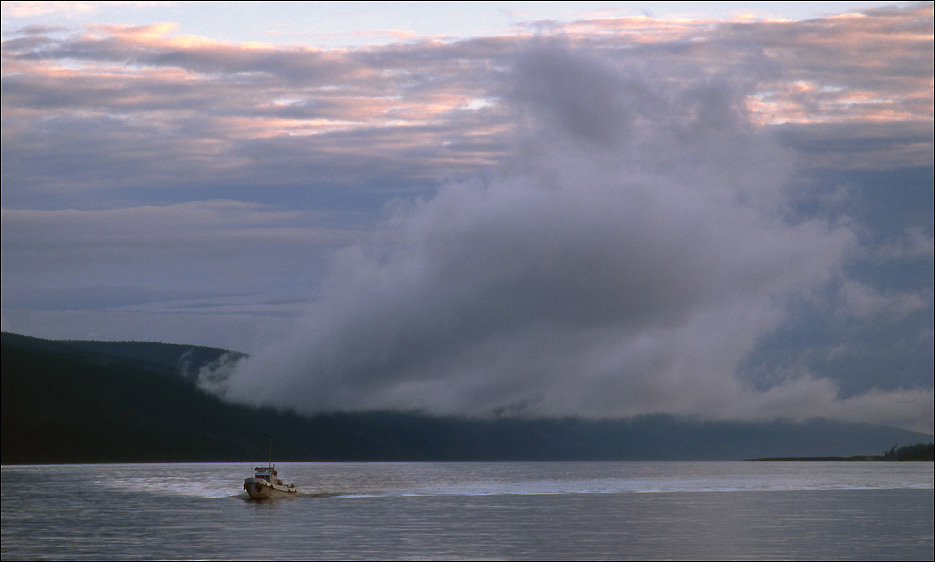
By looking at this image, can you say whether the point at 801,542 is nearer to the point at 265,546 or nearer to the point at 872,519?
the point at 872,519

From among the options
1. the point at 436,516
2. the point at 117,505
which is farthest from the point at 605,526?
the point at 117,505

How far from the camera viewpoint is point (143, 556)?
101 m

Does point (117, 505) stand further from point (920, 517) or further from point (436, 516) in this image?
point (920, 517)

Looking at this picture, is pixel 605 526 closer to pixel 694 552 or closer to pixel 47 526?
pixel 694 552

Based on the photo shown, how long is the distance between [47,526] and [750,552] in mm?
85587

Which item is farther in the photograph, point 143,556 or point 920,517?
point 920,517

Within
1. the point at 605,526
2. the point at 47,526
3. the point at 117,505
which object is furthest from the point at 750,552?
the point at 117,505

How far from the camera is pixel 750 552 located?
10525 cm

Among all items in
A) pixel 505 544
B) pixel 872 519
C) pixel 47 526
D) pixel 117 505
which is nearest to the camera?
pixel 505 544

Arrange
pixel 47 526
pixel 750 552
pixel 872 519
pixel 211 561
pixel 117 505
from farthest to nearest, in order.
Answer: pixel 117 505, pixel 872 519, pixel 47 526, pixel 750 552, pixel 211 561

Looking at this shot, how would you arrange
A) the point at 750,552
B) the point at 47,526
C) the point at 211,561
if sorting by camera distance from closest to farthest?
1. the point at 211,561
2. the point at 750,552
3. the point at 47,526

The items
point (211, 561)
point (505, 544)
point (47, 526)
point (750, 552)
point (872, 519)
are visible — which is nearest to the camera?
point (211, 561)

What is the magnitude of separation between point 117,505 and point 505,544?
4058 inches

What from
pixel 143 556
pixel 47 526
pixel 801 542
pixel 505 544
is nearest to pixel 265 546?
pixel 143 556
